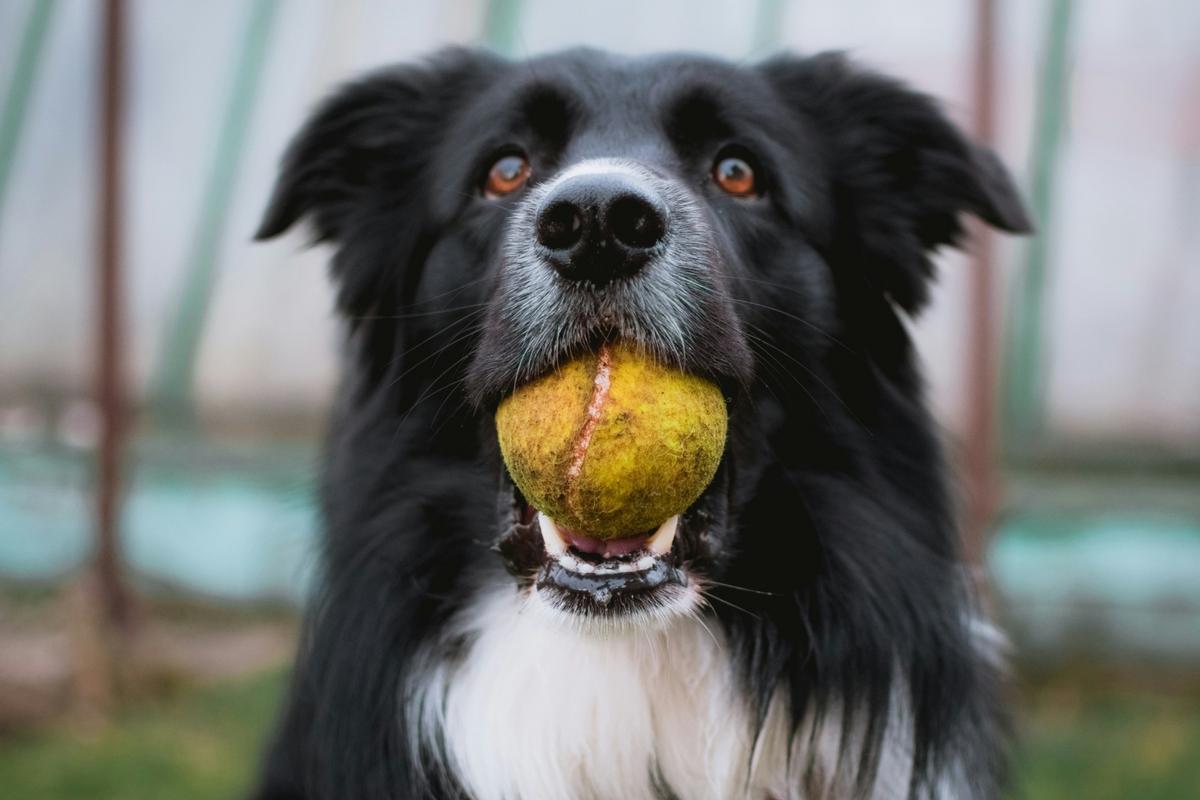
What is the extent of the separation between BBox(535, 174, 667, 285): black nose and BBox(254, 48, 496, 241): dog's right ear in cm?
86

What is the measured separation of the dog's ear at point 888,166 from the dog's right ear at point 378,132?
76cm

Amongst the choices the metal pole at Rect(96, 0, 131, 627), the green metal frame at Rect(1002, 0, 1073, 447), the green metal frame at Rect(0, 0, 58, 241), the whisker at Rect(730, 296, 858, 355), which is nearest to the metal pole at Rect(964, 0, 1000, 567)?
the green metal frame at Rect(1002, 0, 1073, 447)

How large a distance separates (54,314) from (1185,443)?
18.7ft

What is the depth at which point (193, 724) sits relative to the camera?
488 cm

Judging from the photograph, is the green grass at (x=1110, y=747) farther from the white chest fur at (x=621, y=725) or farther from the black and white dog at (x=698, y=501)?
the white chest fur at (x=621, y=725)

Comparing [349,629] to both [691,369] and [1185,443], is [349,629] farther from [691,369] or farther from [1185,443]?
[1185,443]

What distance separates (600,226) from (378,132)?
1.10 metres

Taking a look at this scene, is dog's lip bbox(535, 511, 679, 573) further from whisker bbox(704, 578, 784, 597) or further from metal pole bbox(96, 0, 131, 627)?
metal pole bbox(96, 0, 131, 627)

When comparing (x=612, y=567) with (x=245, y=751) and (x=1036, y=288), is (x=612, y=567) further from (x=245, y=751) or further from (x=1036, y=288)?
(x=1036, y=288)

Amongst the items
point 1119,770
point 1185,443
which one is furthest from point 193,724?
point 1185,443

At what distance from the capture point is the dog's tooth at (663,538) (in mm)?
2070

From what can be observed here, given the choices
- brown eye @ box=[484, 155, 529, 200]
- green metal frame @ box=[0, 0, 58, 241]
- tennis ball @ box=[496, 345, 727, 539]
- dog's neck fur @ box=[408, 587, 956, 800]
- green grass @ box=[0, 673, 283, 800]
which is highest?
green metal frame @ box=[0, 0, 58, 241]

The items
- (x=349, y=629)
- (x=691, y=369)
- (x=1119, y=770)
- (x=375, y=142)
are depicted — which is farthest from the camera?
(x=1119, y=770)

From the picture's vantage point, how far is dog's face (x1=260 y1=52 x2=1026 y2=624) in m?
2.09
